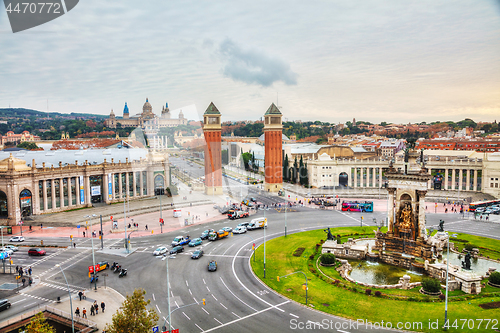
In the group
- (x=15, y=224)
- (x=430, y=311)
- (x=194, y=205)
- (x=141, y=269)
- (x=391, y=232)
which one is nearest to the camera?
(x=430, y=311)

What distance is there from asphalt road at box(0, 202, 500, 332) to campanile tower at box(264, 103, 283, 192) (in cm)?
4363

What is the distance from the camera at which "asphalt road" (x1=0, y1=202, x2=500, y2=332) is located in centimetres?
3081

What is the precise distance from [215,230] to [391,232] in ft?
103

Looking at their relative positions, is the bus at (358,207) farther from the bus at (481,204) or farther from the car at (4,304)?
the car at (4,304)

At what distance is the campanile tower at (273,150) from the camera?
108 meters

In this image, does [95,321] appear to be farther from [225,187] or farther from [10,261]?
[225,187]

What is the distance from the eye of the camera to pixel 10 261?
1836 inches

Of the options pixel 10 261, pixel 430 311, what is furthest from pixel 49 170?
pixel 430 311

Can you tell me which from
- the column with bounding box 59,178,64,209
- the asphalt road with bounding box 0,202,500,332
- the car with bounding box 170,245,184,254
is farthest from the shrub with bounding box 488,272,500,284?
the column with bounding box 59,178,64,209

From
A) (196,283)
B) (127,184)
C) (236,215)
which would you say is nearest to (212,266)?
(196,283)

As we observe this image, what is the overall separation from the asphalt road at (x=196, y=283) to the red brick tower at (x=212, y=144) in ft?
132

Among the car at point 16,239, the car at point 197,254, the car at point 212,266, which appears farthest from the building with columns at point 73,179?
the car at point 212,266

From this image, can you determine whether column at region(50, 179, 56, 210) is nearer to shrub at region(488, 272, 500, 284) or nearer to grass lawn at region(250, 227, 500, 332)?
grass lawn at region(250, 227, 500, 332)

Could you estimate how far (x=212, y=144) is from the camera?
105 metres
